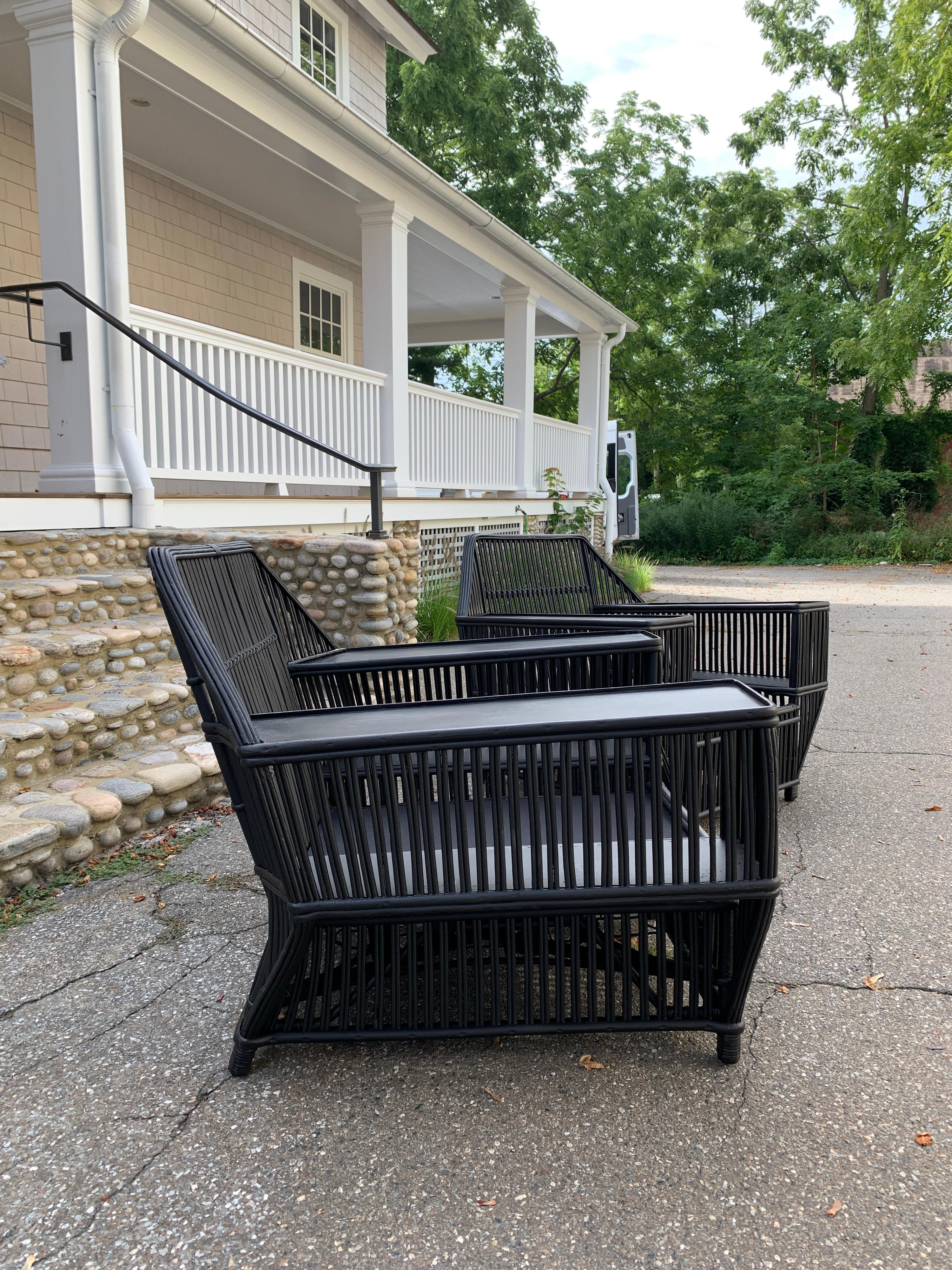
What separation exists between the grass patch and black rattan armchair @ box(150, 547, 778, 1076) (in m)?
1.10

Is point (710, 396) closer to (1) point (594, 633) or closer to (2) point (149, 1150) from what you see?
(1) point (594, 633)

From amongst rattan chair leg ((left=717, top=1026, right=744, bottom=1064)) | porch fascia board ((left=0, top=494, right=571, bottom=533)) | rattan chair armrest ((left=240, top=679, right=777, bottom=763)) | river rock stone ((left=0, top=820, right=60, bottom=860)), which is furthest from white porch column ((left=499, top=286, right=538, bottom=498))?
rattan chair leg ((left=717, top=1026, right=744, bottom=1064))

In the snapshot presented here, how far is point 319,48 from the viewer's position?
10344mm

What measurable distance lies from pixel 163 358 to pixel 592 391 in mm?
9465

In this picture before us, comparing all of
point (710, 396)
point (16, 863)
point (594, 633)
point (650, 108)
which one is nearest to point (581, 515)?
point (594, 633)

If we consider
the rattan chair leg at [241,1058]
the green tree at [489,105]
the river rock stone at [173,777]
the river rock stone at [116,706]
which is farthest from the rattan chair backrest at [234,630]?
the green tree at [489,105]

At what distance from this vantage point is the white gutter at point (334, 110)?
537 centimetres

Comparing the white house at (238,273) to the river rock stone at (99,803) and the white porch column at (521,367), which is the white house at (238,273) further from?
the river rock stone at (99,803)

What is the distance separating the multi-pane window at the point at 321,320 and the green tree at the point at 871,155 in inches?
422

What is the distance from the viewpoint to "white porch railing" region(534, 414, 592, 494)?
11.8m

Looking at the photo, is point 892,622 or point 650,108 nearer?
point 892,622

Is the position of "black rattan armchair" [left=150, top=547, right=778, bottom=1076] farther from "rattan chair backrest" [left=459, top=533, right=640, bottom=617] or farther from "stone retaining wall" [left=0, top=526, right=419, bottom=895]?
"rattan chair backrest" [left=459, top=533, right=640, bottom=617]

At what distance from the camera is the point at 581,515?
11648mm

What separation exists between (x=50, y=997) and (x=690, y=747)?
1612mm
